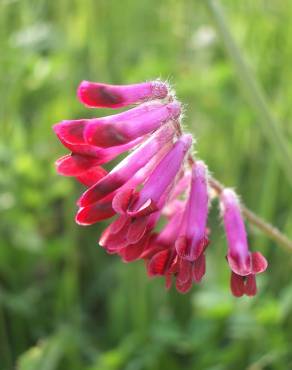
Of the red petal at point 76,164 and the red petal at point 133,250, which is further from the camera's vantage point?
the red petal at point 133,250

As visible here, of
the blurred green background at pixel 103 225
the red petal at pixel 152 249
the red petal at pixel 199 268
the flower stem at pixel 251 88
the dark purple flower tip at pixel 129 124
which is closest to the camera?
the dark purple flower tip at pixel 129 124

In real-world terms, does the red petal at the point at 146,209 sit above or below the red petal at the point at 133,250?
above

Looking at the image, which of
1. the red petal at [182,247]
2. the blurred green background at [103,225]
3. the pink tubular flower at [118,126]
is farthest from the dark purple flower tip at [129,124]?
the blurred green background at [103,225]


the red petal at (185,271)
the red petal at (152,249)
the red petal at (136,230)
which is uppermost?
the red petal at (136,230)

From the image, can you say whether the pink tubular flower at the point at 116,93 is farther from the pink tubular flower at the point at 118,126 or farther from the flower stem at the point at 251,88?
the flower stem at the point at 251,88

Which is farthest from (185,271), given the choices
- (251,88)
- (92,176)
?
(251,88)

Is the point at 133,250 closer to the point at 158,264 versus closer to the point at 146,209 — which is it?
the point at 158,264

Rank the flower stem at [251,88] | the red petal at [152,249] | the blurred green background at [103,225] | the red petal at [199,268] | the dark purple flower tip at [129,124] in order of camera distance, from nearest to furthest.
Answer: the dark purple flower tip at [129,124]
the red petal at [199,268]
the red petal at [152,249]
the flower stem at [251,88]
the blurred green background at [103,225]
